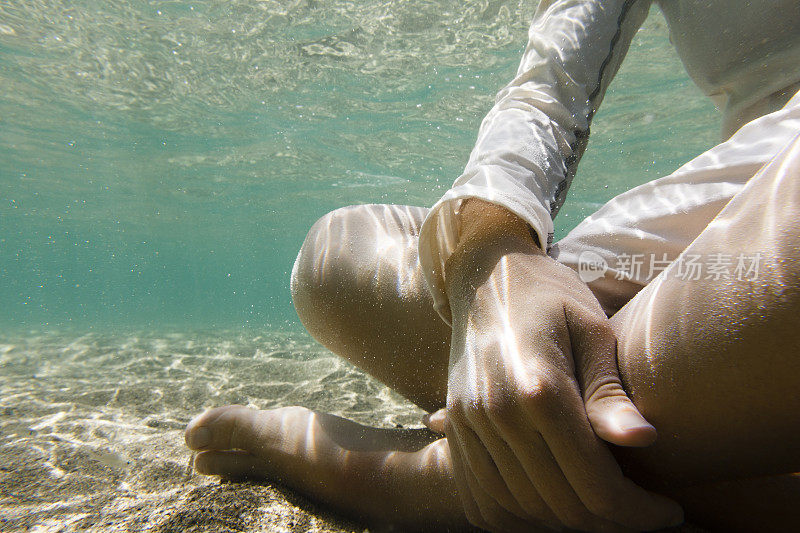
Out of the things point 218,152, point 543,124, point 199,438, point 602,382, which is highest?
point 218,152

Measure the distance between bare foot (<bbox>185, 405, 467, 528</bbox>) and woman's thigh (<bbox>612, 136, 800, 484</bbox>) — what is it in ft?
2.74

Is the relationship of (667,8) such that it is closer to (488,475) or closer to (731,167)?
(731,167)

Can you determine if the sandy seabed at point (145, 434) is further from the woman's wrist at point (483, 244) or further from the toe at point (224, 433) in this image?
the woman's wrist at point (483, 244)

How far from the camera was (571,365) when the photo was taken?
1.01 meters

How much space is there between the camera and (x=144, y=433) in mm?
3301

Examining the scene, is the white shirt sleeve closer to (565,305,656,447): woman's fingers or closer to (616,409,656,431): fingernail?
(565,305,656,447): woman's fingers

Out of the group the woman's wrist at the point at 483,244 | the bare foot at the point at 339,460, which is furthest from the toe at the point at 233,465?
the woman's wrist at the point at 483,244

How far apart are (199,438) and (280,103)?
15661 millimetres

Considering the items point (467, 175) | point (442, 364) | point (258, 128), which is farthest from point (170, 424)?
point (258, 128)

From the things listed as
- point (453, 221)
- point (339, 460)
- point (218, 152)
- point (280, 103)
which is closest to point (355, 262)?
point (453, 221)

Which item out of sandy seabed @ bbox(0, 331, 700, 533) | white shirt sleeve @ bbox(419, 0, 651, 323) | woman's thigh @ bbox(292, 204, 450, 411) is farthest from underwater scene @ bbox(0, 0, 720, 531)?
white shirt sleeve @ bbox(419, 0, 651, 323)

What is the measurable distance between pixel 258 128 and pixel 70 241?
50.0 metres

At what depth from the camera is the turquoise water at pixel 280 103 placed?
11.2 meters

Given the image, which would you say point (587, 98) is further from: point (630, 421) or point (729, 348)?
point (630, 421)
